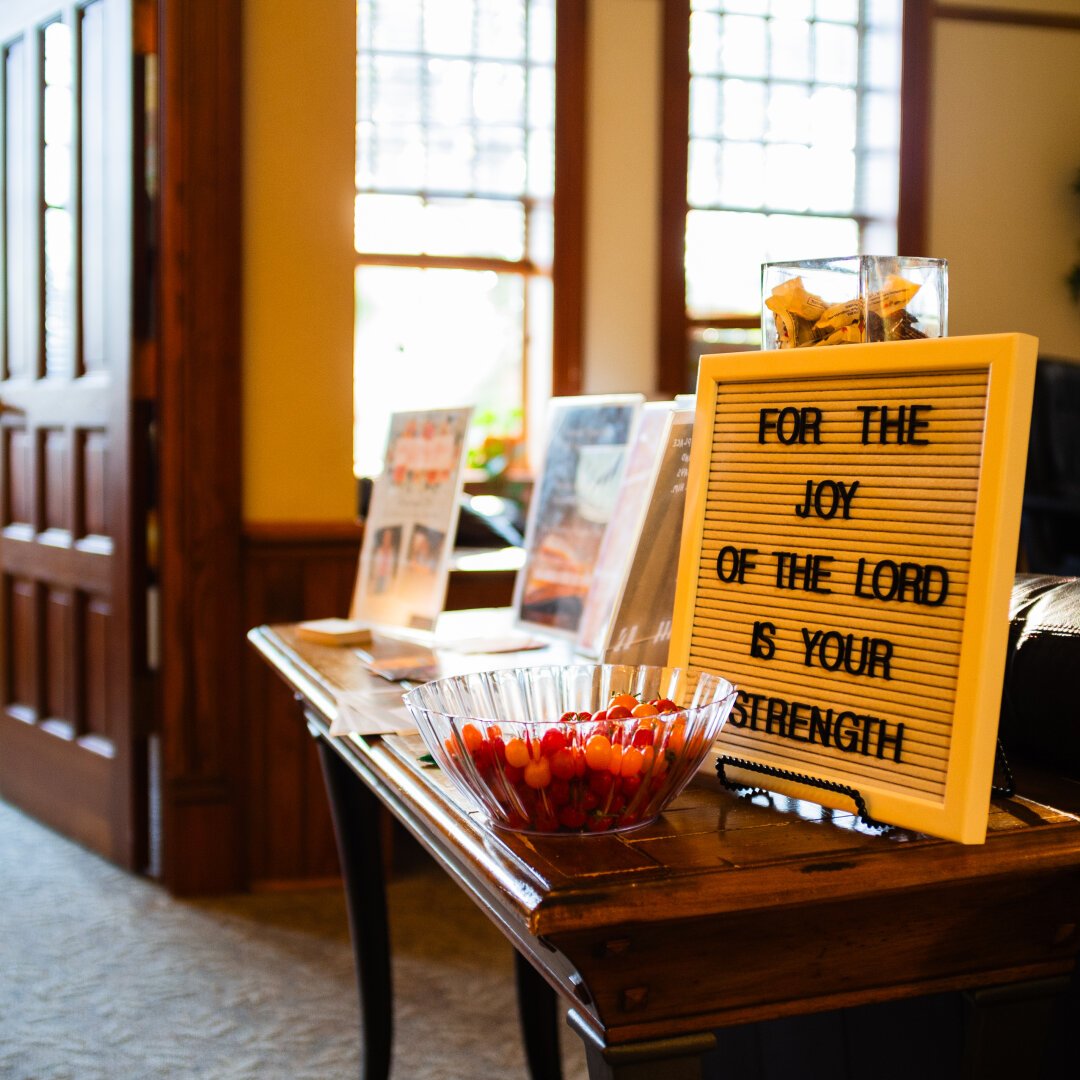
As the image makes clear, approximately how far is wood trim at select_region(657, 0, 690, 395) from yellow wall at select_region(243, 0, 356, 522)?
2931 mm

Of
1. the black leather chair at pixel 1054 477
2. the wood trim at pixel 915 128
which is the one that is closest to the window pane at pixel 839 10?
the wood trim at pixel 915 128

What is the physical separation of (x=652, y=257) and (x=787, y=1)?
4.91 ft

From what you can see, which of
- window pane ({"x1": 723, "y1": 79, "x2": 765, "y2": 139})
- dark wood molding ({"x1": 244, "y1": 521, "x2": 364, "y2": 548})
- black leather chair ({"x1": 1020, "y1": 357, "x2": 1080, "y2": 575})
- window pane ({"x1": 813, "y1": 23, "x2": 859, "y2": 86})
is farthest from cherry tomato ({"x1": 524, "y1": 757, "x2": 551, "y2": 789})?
window pane ({"x1": 813, "y1": 23, "x2": 859, "y2": 86})

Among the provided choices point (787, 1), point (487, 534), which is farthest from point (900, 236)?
point (487, 534)

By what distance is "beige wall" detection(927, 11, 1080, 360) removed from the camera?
607 centimetres

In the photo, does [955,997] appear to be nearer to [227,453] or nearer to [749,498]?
[749,498]

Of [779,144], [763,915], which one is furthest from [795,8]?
[763,915]

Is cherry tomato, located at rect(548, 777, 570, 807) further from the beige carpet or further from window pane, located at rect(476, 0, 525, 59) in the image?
window pane, located at rect(476, 0, 525, 59)

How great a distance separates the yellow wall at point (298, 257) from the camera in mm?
2859

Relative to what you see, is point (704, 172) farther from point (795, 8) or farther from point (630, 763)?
point (630, 763)

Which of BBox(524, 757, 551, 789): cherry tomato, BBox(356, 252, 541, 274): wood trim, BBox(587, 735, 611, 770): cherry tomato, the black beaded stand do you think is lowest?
the black beaded stand

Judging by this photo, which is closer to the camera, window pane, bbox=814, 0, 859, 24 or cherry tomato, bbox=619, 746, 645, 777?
cherry tomato, bbox=619, 746, 645, 777

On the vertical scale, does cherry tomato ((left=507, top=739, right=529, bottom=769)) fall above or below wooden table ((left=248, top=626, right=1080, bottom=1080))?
above

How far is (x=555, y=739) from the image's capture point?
2.33 ft
